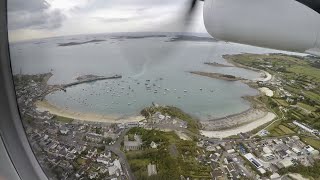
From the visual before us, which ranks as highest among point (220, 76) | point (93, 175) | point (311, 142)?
point (220, 76)

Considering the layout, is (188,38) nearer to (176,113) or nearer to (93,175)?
(176,113)

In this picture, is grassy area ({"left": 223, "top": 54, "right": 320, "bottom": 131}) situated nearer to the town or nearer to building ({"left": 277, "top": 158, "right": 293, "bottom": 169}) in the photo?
the town

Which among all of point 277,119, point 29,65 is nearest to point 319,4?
point 277,119

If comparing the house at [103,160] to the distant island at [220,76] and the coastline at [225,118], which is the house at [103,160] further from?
the distant island at [220,76]

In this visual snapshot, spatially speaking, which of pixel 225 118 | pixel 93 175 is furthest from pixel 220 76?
pixel 93 175

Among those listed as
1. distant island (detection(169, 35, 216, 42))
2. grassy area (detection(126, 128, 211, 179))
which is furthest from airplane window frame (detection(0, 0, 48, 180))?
distant island (detection(169, 35, 216, 42))

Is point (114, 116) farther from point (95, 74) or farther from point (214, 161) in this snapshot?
point (214, 161)
